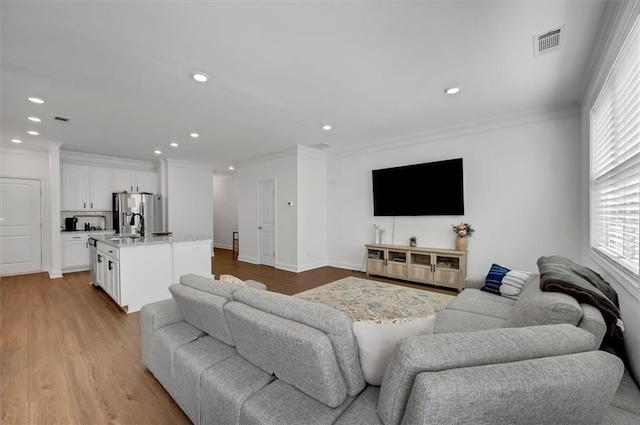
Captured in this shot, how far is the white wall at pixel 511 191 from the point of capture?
3641mm

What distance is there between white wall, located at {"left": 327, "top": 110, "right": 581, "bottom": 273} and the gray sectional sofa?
9.81 feet

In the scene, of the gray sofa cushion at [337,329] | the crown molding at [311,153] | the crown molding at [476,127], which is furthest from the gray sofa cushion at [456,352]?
the crown molding at [311,153]

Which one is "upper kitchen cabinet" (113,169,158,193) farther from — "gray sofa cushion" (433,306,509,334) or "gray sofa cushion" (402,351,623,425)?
"gray sofa cushion" (402,351,623,425)

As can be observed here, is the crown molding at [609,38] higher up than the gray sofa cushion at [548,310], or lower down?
higher up

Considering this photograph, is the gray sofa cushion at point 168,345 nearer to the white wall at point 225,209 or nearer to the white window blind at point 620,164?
the white window blind at point 620,164

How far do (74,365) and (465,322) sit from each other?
319 centimetres

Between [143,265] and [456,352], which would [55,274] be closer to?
[143,265]

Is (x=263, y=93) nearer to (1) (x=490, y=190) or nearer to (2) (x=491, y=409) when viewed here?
(2) (x=491, y=409)

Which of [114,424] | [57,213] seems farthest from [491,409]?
[57,213]

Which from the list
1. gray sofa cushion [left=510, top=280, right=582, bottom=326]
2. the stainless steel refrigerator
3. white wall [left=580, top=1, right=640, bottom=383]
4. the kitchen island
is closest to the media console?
white wall [left=580, top=1, right=640, bottom=383]

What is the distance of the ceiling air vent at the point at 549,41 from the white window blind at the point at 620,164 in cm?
43

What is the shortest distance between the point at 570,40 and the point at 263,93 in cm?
287

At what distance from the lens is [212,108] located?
140 inches

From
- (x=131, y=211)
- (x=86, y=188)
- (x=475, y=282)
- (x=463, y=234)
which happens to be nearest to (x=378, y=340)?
(x=475, y=282)
